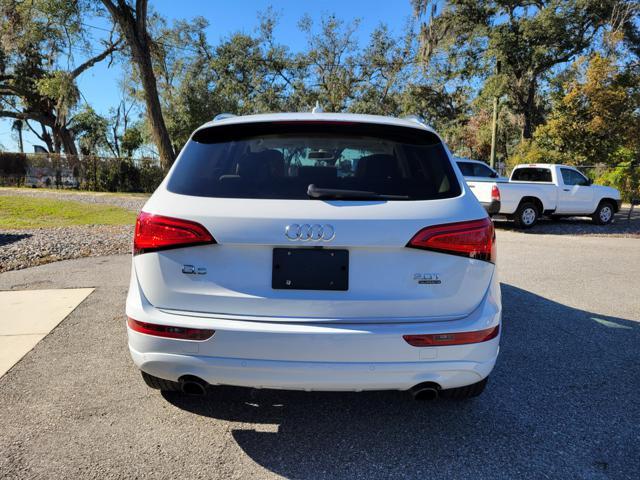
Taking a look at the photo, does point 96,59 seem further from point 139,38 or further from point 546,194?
point 546,194

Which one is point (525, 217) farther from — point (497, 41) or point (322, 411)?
point (497, 41)

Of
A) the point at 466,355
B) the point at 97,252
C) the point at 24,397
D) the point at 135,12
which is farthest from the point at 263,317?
the point at 135,12

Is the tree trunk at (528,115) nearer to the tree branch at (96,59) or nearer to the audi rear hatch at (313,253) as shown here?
the tree branch at (96,59)

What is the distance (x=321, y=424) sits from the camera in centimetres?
275

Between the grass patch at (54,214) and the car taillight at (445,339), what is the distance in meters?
11.3

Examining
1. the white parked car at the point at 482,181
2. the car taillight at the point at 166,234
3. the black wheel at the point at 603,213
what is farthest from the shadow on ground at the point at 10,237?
the black wheel at the point at 603,213

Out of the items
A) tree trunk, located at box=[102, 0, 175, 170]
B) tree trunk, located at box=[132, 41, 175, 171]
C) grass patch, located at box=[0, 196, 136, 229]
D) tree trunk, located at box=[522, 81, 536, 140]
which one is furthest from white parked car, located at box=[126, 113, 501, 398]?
tree trunk, located at box=[522, 81, 536, 140]

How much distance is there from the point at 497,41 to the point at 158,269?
2952cm

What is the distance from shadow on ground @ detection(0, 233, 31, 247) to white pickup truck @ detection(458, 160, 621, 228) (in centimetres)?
1042

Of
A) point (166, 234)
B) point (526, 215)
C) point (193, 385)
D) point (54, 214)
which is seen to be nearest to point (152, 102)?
point (54, 214)

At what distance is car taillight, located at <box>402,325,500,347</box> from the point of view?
7.14 feet

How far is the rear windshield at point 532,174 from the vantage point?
1392cm

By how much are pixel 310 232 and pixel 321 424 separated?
1.29 meters

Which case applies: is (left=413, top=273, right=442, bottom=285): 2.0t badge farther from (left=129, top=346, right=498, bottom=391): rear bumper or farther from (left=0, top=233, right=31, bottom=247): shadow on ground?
(left=0, top=233, right=31, bottom=247): shadow on ground
